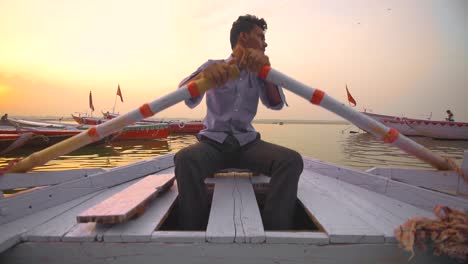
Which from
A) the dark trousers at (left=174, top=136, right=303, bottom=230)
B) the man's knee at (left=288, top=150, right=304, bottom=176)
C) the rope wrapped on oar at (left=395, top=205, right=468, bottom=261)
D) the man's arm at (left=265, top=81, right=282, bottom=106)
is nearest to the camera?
the rope wrapped on oar at (left=395, top=205, right=468, bottom=261)

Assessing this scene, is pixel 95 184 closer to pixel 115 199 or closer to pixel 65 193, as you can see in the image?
pixel 65 193

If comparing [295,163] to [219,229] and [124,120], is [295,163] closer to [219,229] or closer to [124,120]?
[219,229]

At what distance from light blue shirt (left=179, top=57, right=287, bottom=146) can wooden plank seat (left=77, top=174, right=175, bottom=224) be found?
0.68 m

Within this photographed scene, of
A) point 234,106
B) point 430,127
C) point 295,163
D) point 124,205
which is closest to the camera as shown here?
point 124,205

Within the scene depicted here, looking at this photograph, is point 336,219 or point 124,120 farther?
point 124,120

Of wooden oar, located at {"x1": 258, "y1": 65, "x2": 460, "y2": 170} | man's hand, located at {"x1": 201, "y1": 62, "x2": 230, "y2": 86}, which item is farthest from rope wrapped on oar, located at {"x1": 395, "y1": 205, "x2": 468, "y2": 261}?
man's hand, located at {"x1": 201, "y1": 62, "x2": 230, "y2": 86}

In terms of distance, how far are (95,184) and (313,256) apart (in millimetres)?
2026

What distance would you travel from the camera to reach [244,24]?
245 cm

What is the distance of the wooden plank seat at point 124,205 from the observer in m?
1.38

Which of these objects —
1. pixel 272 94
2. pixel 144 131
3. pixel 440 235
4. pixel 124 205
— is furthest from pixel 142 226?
pixel 144 131

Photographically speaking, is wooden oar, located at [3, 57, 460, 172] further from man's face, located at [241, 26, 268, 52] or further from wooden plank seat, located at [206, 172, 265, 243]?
wooden plank seat, located at [206, 172, 265, 243]

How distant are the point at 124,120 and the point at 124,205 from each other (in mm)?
707

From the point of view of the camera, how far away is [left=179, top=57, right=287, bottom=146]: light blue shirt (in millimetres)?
2463

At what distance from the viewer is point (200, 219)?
1928 millimetres
